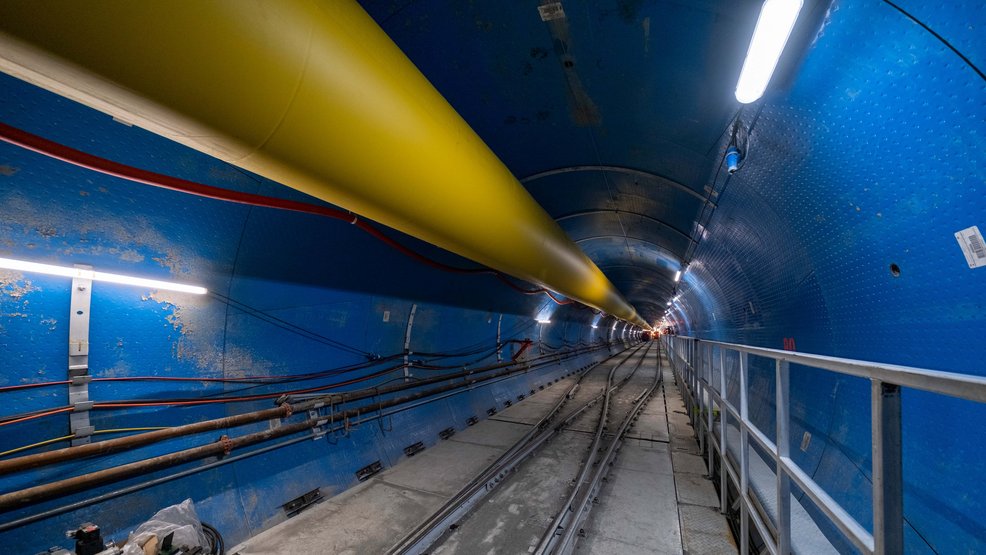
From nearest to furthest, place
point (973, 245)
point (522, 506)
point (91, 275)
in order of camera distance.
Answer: point (973, 245)
point (91, 275)
point (522, 506)

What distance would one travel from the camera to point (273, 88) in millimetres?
1262

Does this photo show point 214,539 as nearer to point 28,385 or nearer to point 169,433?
point 169,433

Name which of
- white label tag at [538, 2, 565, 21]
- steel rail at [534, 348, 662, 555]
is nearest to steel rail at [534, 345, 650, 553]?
steel rail at [534, 348, 662, 555]

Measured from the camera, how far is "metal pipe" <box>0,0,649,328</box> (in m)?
0.96

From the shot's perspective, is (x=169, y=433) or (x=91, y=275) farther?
(x=169, y=433)

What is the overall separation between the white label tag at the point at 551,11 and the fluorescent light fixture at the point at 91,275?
387 cm

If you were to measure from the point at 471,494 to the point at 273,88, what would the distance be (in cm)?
457

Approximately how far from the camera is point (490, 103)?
4062 millimetres

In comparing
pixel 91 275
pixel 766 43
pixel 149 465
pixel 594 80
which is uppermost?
pixel 594 80

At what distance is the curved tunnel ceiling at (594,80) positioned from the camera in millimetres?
2936

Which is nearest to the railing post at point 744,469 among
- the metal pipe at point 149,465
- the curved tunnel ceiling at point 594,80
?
the curved tunnel ceiling at point 594,80

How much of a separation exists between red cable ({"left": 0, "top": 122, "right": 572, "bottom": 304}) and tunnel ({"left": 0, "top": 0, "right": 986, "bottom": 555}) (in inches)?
0.9

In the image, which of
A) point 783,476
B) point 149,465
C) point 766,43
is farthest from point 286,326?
point 766,43

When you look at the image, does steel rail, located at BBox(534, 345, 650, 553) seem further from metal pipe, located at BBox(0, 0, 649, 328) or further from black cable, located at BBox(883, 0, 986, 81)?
black cable, located at BBox(883, 0, 986, 81)
